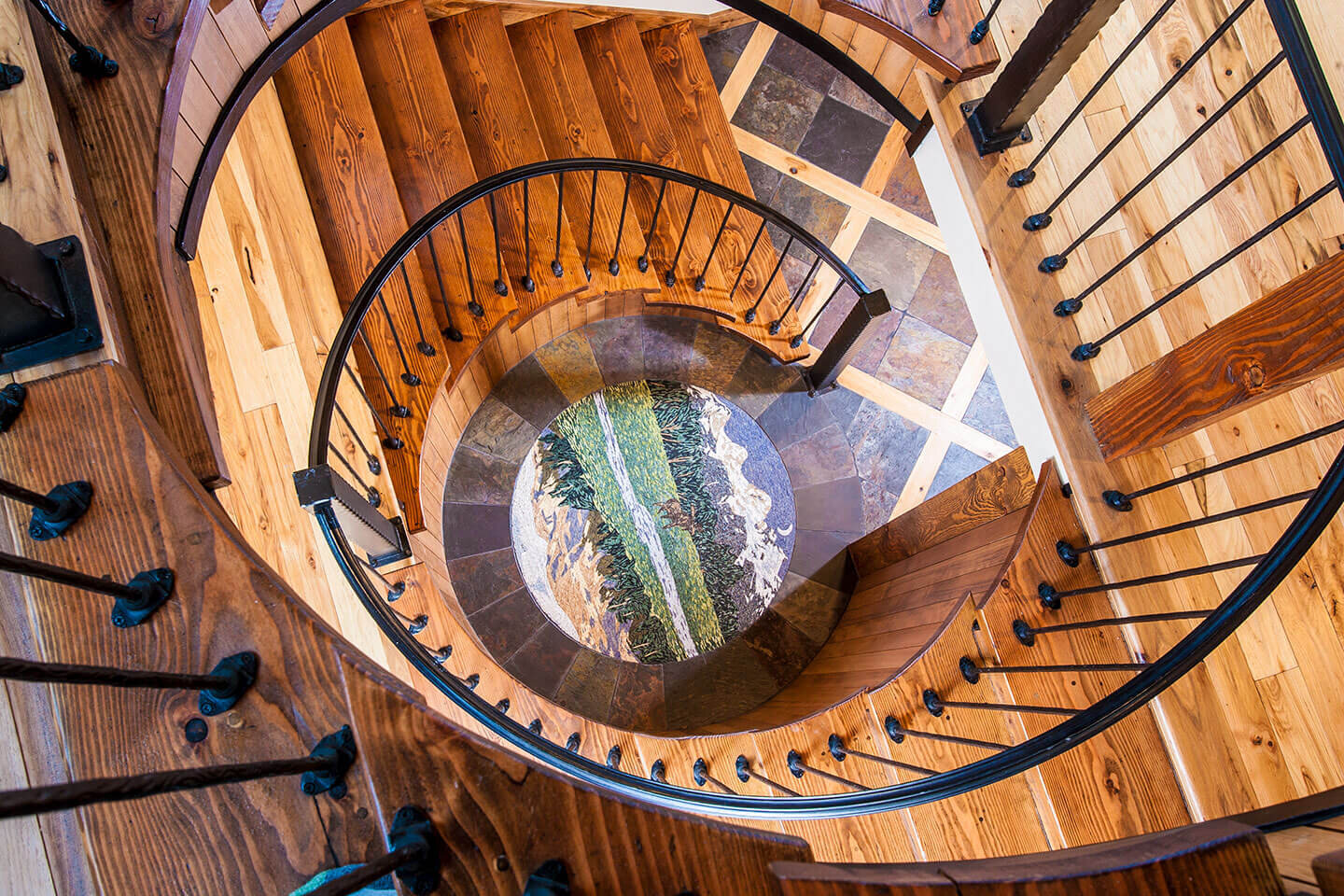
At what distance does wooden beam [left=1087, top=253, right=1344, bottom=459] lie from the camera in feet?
5.49

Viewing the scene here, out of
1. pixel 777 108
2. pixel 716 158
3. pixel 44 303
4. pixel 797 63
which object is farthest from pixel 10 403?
pixel 797 63

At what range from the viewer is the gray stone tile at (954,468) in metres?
4.21

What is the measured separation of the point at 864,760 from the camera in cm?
266

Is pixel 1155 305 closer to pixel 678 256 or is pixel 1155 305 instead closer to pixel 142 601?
pixel 678 256

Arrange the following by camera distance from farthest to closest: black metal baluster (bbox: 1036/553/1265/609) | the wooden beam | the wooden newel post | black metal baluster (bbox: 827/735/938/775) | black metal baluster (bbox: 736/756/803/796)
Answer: the wooden newel post < black metal baluster (bbox: 736/756/803/796) < black metal baluster (bbox: 827/735/938/775) < black metal baluster (bbox: 1036/553/1265/609) < the wooden beam

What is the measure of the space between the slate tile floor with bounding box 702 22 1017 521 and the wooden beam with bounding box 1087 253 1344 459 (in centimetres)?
197

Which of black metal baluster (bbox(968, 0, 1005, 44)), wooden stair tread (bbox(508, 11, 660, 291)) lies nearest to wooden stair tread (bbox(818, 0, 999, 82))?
black metal baluster (bbox(968, 0, 1005, 44))

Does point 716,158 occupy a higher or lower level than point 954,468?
higher

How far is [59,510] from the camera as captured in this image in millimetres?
1068

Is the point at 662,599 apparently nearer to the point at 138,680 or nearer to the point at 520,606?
the point at 520,606

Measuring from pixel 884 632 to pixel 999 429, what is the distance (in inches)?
66.1

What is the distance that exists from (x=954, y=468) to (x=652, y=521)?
5.66 ft

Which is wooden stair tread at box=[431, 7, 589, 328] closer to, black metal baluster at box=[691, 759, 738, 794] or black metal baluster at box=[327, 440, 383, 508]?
black metal baluster at box=[327, 440, 383, 508]

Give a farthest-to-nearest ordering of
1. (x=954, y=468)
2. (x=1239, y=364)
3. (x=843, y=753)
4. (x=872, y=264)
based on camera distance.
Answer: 1. (x=872, y=264)
2. (x=954, y=468)
3. (x=843, y=753)
4. (x=1239, y=364)
